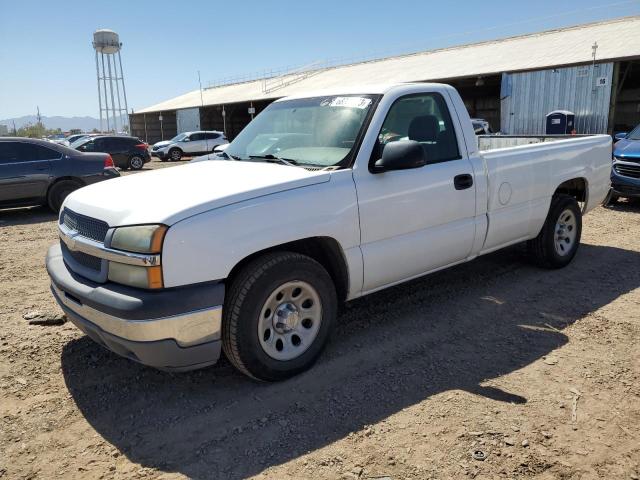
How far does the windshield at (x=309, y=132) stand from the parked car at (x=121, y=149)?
63.2 ft

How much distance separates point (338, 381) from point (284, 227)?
1106 mm

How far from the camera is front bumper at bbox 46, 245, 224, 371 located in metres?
2.86

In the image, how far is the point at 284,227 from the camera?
326cm

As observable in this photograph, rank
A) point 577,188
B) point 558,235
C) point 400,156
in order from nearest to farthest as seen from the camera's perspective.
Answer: point 400,156 < point 558,235 < point 577,188

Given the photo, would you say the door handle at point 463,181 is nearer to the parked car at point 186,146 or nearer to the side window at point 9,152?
the side window at point 9,152

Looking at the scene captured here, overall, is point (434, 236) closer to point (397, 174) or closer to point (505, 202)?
point (397, 174)

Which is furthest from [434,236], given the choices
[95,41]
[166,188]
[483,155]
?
[95,41]

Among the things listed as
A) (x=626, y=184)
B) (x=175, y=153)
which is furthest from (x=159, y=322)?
(x=175, y=153)

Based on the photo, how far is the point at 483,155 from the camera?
15.1 ft

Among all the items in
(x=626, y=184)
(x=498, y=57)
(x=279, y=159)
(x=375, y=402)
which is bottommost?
(x=375, y=402)

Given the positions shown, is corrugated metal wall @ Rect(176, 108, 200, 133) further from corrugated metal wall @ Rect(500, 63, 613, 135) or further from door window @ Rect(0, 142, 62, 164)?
door window @ Rect(0, 142, 62, 164)

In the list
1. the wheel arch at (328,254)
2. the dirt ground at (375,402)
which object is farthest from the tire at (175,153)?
the wheel arch at (328,254)

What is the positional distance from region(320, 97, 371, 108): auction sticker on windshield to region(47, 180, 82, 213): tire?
7.98 m

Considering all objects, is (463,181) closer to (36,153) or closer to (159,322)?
(159,322)
